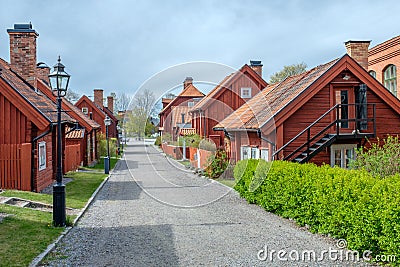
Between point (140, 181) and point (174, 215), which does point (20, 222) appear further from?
point (140, 181)

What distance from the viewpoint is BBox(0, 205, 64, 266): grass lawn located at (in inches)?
297

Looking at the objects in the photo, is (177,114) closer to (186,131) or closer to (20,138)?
(186,131)

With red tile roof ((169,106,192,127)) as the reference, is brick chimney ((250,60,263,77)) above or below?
above

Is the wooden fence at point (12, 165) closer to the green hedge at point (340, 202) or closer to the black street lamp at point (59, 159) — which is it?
the black street lamp at point (59, 159)

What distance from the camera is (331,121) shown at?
17.8 metres

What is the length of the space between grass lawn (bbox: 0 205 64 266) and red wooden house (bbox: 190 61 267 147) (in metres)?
21.7

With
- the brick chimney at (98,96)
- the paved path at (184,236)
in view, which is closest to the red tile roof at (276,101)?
the paved path at (184,236)

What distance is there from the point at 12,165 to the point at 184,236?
819 cm

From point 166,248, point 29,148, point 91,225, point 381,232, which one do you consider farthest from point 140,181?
point 381,232

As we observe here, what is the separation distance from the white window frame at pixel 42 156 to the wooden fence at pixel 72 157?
19.7 ft

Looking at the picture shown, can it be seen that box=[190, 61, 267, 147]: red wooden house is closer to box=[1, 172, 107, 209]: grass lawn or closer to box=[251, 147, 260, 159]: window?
box=[251, 147, 260, 159]: window

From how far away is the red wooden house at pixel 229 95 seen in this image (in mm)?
31641

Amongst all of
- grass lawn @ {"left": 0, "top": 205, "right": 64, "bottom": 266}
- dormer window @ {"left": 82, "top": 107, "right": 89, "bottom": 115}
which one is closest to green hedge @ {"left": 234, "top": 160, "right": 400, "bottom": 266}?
grass lawn @ {"left": 0, "top": 205, "right": 64, "bottom": 266}

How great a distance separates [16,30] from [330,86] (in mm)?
13385
